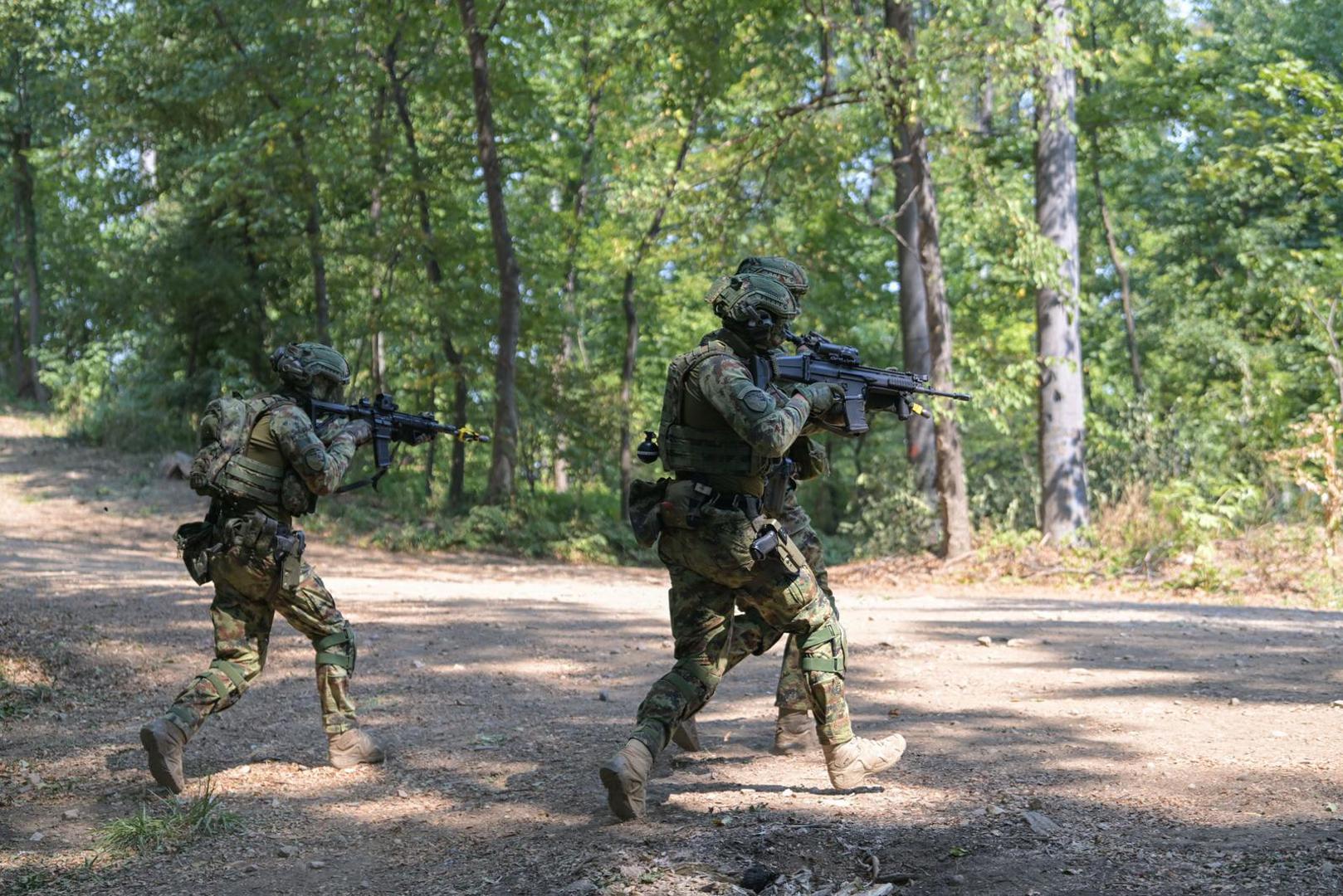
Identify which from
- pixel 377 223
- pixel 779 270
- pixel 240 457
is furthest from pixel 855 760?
pixel 377 223

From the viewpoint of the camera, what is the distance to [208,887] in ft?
14.6

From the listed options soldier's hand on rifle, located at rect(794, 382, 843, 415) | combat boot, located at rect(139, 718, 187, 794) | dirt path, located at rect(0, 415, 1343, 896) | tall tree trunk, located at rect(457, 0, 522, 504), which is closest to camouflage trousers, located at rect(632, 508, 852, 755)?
dirt path, located at rect(0, 415, 1343, 896)

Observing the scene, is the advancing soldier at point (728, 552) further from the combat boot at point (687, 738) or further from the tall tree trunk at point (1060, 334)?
the tall tree trunk at point (1060, 334)

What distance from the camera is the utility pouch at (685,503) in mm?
4828

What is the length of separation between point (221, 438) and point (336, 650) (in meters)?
1.09

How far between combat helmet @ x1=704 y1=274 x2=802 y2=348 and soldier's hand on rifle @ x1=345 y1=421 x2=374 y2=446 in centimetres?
193

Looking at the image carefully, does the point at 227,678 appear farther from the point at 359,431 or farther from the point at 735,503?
the point at 735,503

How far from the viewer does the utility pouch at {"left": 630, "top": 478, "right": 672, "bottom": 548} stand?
493cm

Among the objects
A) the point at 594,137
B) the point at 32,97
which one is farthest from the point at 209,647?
the point at 32,97

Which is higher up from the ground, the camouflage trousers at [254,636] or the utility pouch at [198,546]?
the utility pouch at [198,546]

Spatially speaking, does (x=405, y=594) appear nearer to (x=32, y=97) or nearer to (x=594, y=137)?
(x=594, y=137)

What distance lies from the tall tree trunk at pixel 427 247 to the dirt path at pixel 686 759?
8.94 m

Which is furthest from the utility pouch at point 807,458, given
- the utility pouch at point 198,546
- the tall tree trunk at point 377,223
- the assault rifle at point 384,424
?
the tall tree trunk at point 377,223

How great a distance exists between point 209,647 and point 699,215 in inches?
361
